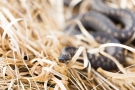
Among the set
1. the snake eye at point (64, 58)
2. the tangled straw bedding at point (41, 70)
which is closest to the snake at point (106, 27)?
the tangled straw bedding at point (41, 70)

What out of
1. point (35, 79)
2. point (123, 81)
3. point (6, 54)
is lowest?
point (123, 81)

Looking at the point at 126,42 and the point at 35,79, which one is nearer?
the point at 35,79

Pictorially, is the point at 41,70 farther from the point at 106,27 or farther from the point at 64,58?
the point at 106,27

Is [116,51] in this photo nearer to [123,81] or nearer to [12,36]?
[123,81]

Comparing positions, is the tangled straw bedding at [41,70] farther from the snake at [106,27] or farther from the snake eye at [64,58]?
the snake at [106,27]

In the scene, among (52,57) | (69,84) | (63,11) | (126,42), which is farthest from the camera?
(63,11)

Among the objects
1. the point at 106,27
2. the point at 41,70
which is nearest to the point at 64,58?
the point at 41,70

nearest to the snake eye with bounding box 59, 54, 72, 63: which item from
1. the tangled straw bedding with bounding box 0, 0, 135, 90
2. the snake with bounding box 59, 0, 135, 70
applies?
the tangled straw bedding with bounding box 0, 0, 135, 90

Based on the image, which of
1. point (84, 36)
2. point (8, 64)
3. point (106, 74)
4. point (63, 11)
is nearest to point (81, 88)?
point (106, 74)
